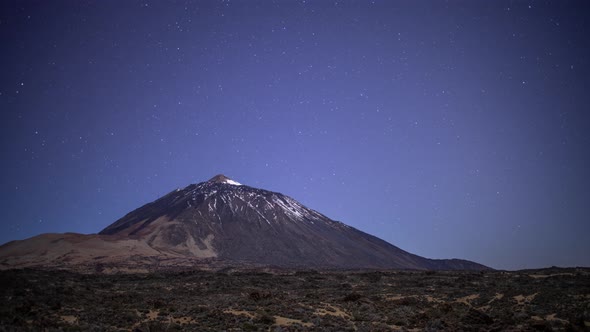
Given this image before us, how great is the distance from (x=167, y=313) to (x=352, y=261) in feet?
302

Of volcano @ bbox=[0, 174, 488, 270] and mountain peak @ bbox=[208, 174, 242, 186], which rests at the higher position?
mountain peak @ bbox=[208, 174, 242, 186]

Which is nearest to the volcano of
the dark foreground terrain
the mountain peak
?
the mountain peak

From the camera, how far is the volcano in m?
82.5

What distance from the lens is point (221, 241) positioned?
11194cm

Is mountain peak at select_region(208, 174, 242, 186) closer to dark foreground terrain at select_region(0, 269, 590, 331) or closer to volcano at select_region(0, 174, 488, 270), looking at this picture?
volcano at select_region(0, 174, 488, 270)

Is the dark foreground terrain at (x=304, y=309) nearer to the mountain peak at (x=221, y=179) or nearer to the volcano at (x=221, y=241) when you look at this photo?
the volcano at (x=221, y=241)

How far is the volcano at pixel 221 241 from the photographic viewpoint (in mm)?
82481

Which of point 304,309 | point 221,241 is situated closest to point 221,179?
point 221,241

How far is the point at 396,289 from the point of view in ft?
103

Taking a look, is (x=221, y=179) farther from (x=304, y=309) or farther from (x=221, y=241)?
(x=304, y=309)

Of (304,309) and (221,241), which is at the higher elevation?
(221,241)

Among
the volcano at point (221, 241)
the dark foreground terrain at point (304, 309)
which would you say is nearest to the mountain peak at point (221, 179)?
the volcano at point (221, 241)

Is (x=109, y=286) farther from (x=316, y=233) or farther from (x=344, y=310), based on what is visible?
(x=316, y=233)

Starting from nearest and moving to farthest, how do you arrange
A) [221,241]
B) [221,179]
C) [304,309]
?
[304,309] < [221,241] < [221,179]
